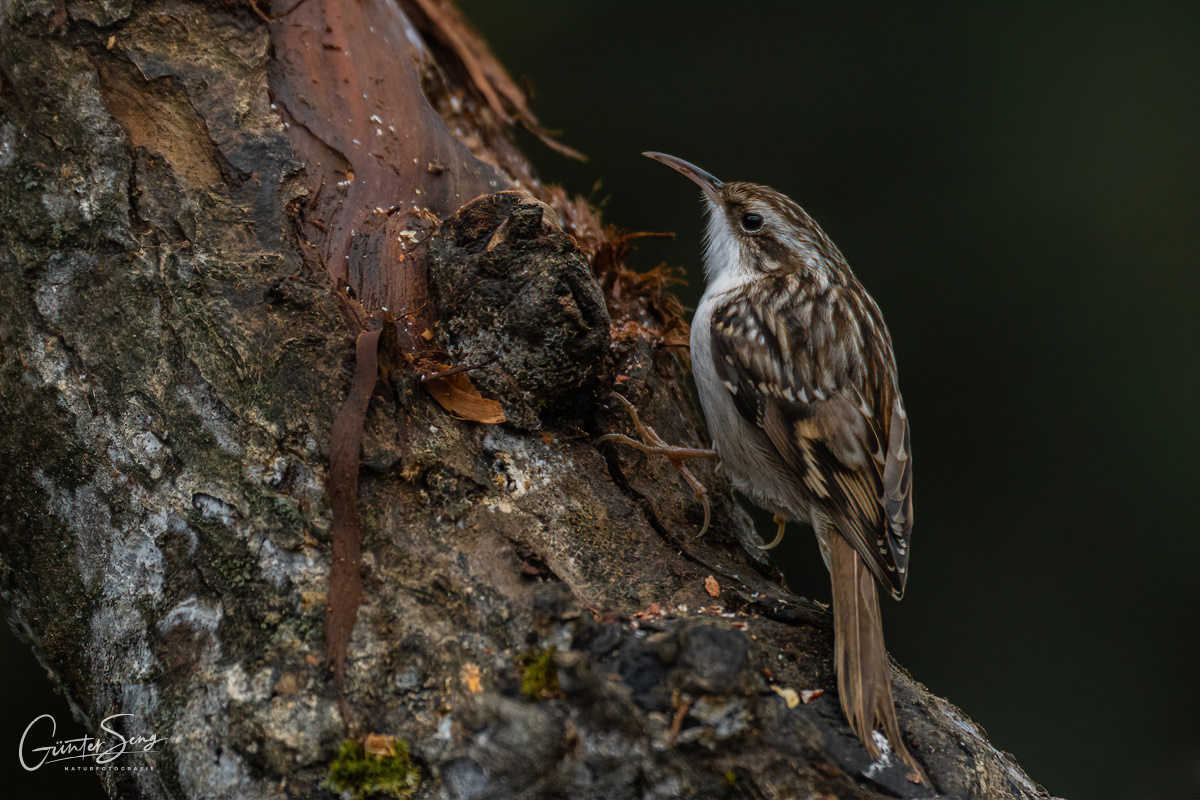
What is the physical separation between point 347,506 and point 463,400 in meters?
0.36

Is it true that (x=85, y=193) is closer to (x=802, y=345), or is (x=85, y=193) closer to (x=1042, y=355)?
(x=802, y=345)

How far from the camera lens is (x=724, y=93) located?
4.61m

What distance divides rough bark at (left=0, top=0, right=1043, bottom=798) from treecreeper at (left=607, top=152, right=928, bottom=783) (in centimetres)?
25

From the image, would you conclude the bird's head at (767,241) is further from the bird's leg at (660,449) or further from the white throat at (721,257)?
the bird's leg at (660,449)

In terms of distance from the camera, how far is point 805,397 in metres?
2.52

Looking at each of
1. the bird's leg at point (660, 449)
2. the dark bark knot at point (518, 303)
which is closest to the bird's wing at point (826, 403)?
the bird's leg at point (660, 449)

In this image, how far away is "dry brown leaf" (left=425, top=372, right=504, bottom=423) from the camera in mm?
1889

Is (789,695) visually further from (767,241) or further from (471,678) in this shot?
(767,241)

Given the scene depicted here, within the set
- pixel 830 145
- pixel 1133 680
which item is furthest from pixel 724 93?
pixel 1133 680

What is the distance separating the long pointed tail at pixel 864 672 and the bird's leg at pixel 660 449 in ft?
1.30

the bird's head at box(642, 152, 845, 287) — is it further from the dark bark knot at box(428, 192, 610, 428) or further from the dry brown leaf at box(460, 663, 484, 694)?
the dry brown leaf at box(460, 663, 484, 694)

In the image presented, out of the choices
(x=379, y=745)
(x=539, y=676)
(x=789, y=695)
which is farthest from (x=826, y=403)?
(x=379, y=745)

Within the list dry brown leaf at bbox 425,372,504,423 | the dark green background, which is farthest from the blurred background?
dry brown leaf at bbox 425,372,504,423

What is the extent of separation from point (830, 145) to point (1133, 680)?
280 cm
